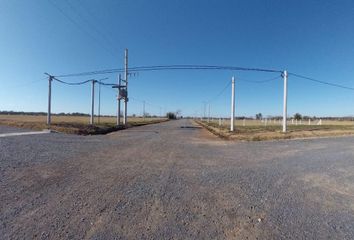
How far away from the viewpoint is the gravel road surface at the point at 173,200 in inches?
131

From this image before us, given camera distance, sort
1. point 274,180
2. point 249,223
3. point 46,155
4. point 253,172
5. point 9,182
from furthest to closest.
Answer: point 46,155 → point 253,172 → point 274,180 → point 9,182 → point 249,223

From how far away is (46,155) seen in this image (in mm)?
8961

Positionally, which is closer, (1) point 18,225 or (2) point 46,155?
(1) point 18,225

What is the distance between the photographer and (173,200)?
4.52 meters

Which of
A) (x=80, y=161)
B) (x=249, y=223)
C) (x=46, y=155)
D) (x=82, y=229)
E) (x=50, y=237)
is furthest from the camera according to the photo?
(x=46, y=155)

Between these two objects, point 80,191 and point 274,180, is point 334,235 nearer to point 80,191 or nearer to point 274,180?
point 274,180

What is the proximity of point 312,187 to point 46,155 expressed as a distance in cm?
877

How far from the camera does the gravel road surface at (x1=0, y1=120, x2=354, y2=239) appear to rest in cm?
332

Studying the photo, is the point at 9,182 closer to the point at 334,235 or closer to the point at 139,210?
the point at 139,210

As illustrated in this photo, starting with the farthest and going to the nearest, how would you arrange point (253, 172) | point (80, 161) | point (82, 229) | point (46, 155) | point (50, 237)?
point (46, 155), point (80, 161), point (253, 172), point (82, 229), point (50, 237)

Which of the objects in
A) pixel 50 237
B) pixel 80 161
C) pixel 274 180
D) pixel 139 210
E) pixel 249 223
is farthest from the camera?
pixel 80 161

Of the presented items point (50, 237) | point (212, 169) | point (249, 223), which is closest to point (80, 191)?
point (50, 237)

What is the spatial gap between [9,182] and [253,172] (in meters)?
6.24

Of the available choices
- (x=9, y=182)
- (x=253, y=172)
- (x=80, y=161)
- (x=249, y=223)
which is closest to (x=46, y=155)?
(x=80, y=161)
